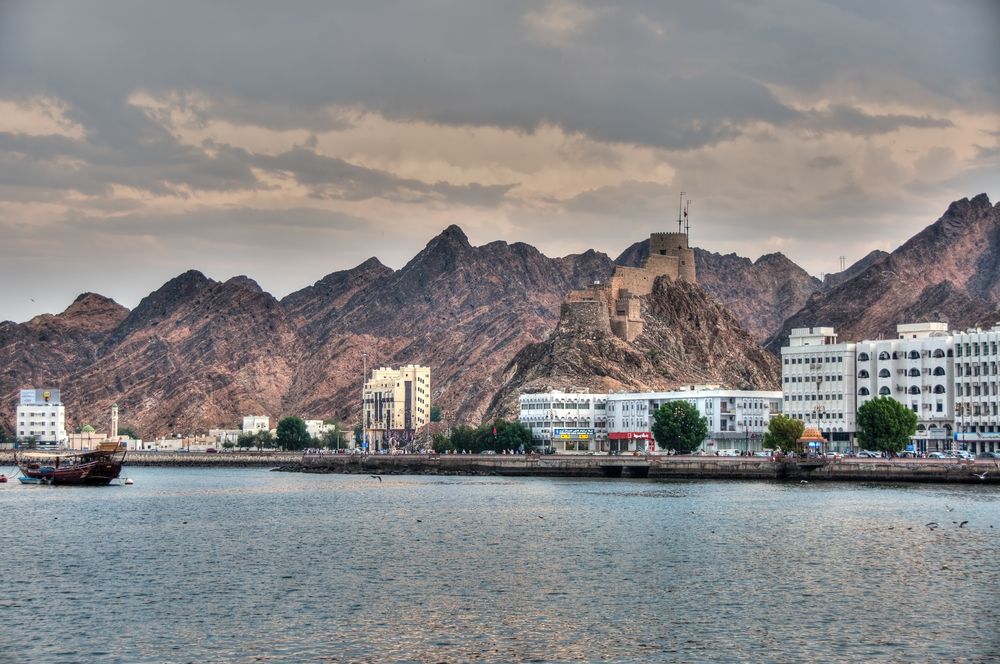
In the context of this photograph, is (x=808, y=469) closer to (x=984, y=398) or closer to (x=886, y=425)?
(x=886, y=425)

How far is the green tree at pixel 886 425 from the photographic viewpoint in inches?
7343

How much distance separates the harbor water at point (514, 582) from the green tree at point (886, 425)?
50.7m

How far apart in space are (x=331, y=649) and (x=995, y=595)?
34987mm

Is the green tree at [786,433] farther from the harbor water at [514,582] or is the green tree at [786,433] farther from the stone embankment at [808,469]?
the harbor water at [514,582]

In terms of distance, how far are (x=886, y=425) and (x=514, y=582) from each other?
121 metres

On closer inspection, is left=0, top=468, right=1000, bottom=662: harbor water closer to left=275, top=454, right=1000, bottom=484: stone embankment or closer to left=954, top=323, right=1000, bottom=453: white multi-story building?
left=275, top=454, right=1000, bottom=484: stone embankment

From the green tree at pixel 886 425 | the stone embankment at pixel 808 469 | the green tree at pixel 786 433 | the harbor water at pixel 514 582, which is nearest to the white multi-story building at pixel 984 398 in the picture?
the green tree at pixel 886 425

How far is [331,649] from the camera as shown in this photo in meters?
57.0

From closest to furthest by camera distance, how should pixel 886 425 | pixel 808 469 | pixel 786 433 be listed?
pixel 808 469
pixel 886 425
pixel 786 433

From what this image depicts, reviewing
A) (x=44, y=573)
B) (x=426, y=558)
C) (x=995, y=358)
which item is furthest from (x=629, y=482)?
(x=44, y=573)

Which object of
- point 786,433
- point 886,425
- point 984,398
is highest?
point 984,398

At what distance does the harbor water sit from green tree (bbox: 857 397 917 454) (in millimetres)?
50658

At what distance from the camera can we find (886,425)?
18625cm

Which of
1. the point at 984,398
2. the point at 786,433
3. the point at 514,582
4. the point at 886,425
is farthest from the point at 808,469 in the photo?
the point at 514,582
